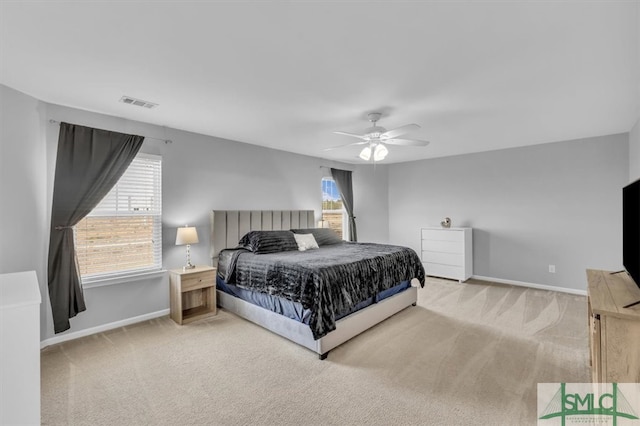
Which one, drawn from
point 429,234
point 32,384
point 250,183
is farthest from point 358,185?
point 32,384

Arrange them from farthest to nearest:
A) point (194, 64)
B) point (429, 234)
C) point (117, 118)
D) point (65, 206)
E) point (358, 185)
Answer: point (358, 185) < point (429, 234) < point (117, 118) < point (65, 206) < point (194, 64)

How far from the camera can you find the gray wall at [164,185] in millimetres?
2713

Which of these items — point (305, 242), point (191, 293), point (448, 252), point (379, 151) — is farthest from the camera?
point (448, 252)

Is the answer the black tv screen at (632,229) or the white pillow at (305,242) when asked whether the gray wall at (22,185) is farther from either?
the black tv screen at (632,229)

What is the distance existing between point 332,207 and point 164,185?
3.40 m

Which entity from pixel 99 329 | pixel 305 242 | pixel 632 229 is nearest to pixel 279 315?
pixel 305 242

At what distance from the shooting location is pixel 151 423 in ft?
6.25

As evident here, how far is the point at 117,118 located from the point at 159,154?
1.91 ft

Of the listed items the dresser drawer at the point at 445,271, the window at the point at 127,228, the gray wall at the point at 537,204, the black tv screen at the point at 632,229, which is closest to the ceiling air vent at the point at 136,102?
the window at the point at 127,228

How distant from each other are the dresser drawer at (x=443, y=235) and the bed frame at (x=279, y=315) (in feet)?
6.34

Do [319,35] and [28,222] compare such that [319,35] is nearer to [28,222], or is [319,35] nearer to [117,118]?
[117,118]

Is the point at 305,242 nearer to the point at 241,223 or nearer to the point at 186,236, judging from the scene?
the point at 241,223

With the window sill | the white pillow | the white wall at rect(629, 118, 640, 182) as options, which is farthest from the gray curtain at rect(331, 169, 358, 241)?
the white wall at rect(629, 118, 640, 182)

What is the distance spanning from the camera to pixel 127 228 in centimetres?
357
